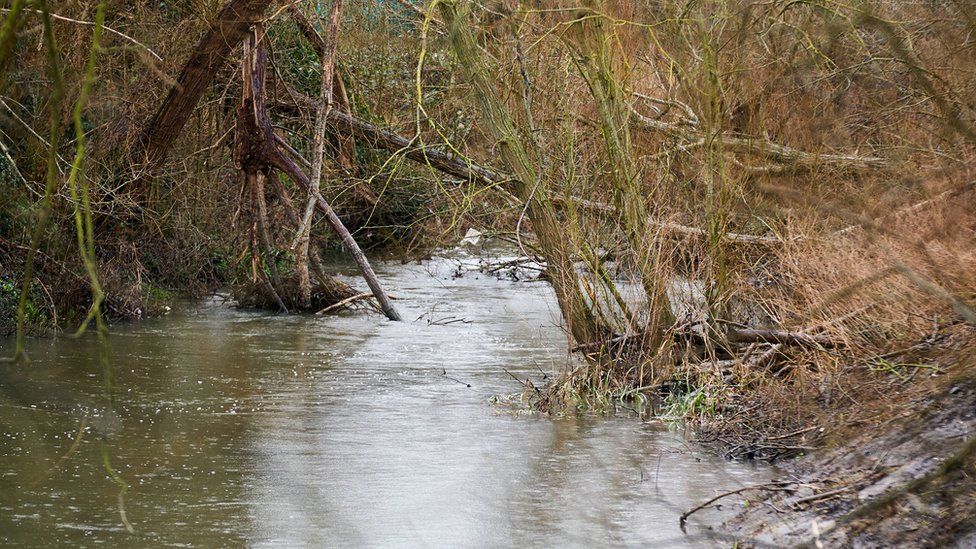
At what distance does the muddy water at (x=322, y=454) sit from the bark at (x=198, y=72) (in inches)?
99.9

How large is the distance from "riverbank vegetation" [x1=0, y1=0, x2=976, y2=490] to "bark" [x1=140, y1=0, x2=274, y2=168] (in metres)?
0.04

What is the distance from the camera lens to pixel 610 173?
35.9 feet

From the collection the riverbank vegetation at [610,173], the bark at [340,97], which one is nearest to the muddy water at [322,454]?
the riverbank vegetation at [610,173]

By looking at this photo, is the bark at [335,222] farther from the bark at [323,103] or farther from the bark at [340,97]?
the bark at [323,103]

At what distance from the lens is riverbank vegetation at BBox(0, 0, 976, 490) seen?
9.02 metres

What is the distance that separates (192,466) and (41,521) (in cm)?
Answer: 152

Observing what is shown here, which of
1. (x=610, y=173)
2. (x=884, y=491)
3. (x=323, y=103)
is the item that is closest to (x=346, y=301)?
(x=323, y=103)

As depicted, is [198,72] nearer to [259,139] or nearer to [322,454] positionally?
[259,139]

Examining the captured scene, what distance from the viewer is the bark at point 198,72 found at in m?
14.1

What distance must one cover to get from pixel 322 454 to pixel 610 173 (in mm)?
3813

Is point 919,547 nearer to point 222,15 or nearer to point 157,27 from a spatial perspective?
point 222,15

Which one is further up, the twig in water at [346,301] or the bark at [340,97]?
the bark at [340,97]

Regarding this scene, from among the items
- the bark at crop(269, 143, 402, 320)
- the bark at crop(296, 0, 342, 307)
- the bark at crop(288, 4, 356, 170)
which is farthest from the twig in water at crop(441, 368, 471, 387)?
the bark at crop(288, 4, 356, 170)

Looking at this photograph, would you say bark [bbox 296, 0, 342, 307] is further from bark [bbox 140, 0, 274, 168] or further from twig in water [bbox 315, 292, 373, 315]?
twig in water [bbox 315, 292, 373, 315]
